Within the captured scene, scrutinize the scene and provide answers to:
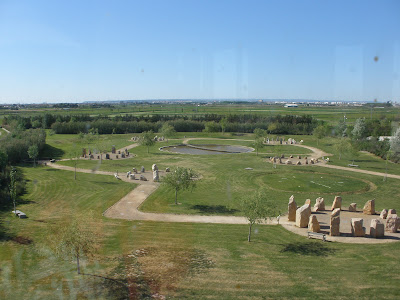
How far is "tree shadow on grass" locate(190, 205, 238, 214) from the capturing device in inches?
952

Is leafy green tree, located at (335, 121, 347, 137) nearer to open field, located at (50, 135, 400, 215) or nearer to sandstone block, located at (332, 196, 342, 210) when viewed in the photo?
open field, located at (50, 135, 400, 215)

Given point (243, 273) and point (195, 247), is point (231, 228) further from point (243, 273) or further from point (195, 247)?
point (243, 273)

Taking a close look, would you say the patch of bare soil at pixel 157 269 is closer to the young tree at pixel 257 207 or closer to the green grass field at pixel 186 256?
the green grass field at pixel 186 256

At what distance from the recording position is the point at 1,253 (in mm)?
16859

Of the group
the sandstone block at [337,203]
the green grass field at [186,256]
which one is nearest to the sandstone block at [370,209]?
the sandstone block at [337,203]

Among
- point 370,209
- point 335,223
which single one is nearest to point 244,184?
point 370,209

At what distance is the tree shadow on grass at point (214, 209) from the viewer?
952 inches

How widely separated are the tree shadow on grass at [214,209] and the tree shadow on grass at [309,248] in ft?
21.0

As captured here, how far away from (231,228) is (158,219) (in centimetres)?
505

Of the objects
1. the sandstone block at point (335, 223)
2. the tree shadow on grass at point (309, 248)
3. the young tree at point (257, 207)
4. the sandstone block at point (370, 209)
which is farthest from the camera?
the sandstone block at point (370, 209)

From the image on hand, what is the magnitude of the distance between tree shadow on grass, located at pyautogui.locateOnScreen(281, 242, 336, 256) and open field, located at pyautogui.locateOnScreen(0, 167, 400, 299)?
5 centimetres

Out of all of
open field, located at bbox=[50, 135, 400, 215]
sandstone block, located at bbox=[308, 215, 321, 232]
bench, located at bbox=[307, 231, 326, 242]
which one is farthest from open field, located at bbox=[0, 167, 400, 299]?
open field, located at bbox=[50, 135, 400, 215]

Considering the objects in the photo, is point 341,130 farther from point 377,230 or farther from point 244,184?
point 377,230

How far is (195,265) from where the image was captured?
15.7 metres
